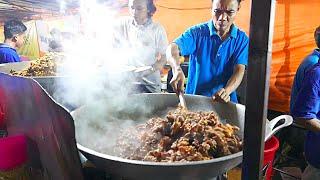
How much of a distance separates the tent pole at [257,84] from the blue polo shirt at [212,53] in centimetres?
265

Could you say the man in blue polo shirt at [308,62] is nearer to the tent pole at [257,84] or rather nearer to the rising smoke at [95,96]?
the rising smoke at [95,96]

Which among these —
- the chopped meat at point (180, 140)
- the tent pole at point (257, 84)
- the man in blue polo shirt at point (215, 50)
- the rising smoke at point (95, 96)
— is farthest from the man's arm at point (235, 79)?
the tent pole at point (257, 84)

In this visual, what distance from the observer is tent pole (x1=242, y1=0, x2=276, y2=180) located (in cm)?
86

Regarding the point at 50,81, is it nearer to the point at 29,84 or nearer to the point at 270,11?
the point at 29,84

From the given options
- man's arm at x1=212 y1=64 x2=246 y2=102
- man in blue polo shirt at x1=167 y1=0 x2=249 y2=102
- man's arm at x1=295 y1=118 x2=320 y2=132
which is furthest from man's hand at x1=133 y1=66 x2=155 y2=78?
man's arm at x1=295 y1=118 x2=320 y2=132

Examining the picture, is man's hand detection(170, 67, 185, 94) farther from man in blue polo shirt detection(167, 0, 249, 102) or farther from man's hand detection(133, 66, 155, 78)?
man in blue polo shirt detection(167, 0, 249, 102)

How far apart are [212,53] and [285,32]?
1342 mm

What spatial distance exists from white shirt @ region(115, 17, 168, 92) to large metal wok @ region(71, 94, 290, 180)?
222 cm

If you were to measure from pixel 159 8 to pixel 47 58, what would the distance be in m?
2.51

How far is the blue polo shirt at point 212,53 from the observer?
11.9 feet

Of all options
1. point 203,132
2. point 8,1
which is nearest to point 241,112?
point 203,132

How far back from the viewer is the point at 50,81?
2.53 metres

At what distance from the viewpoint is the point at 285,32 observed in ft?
14.4

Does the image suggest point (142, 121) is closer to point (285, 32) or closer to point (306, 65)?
point (306, 65)
